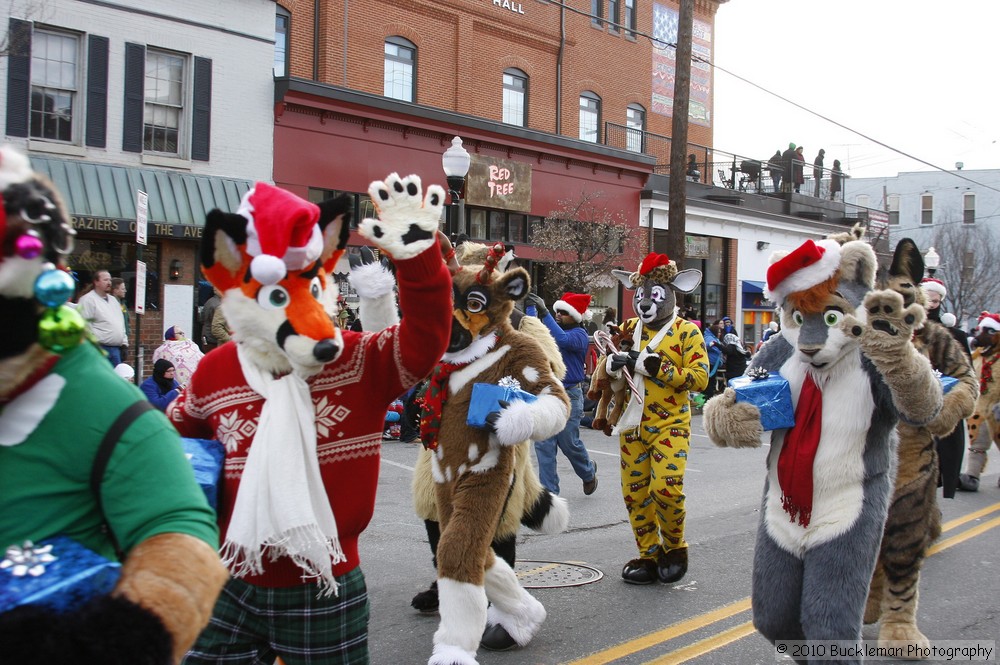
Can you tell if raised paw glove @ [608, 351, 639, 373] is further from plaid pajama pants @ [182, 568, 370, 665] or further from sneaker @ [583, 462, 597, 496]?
plaid pajama pants @ [182, 568, 370, 665]

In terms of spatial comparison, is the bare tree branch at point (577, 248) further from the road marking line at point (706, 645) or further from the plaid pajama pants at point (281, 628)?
the plaid pajama pants at point (281, 628)

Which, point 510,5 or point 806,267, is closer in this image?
point 806,267

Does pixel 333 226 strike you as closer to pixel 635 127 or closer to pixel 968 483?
pixel 968 483

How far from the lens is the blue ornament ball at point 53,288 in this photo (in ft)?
5.65

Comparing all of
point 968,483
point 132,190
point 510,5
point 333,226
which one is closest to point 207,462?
point 333,226

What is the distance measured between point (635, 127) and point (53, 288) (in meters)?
26.4

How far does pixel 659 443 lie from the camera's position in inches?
234

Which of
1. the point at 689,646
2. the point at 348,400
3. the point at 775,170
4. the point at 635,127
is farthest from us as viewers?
the point at 775,170

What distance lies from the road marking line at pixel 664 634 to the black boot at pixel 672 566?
44 cm

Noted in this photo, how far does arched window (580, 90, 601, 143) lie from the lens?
26.0 metres

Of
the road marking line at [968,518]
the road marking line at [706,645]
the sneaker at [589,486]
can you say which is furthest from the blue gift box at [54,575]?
the road marking line at [968,518]

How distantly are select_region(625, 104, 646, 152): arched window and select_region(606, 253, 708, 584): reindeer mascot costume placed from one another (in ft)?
68.7

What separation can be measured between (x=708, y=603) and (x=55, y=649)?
4655 millimetres

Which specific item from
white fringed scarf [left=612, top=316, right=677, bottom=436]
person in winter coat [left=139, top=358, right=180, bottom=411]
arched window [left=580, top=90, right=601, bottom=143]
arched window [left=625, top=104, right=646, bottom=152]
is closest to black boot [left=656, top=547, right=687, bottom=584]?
white fringed scarf [left=612, top=316, right=677, bottom=436]
